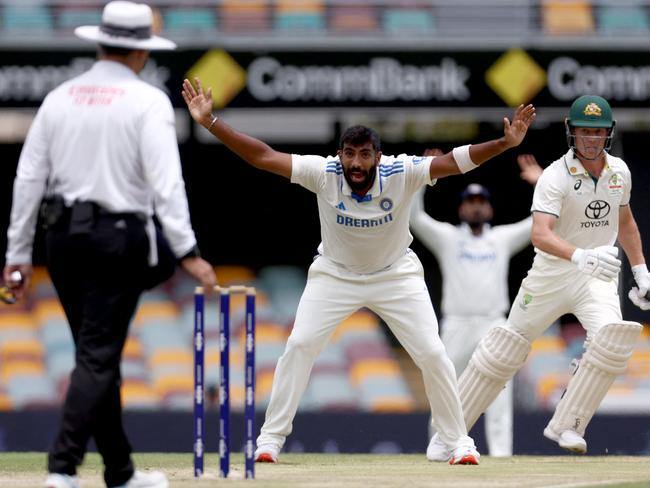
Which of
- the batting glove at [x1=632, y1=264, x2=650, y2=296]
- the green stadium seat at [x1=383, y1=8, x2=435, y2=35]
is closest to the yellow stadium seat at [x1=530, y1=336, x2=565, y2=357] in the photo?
the green stadium seat at [x1=383, y1=8, x2=435, y2=35]

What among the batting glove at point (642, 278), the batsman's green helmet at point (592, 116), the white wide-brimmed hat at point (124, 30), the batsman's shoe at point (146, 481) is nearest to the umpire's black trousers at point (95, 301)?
the batsman's shoe at point (146, 481)

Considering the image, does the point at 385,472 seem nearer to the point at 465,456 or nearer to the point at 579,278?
the point at 465,456

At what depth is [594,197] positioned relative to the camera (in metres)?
7.70

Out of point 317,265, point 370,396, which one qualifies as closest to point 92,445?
point 370,396

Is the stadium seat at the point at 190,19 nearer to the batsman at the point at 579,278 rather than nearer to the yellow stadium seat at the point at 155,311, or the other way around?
the yellow stadium seat at the point at 155,311

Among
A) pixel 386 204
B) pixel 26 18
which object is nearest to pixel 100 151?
pixel 386 204

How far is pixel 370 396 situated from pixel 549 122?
2641 mm

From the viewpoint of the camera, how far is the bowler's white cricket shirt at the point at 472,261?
1138cm

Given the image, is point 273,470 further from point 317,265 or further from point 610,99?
point 610,99

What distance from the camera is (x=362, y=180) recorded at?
23.4ft

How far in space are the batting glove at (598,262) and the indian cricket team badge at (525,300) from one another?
0.50m

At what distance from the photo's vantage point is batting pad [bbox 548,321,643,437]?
7.45m

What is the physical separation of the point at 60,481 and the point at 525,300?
3.13m

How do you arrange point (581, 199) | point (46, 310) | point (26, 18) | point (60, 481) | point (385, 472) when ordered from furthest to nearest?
point (46, 310), point (26, 18), point (581, 199), point (385, 472), point (60, 481)
